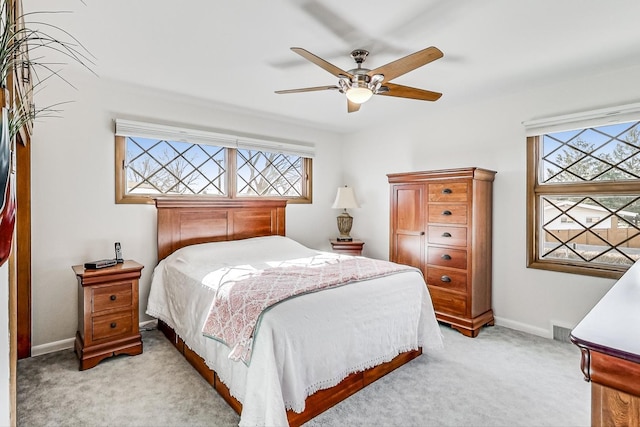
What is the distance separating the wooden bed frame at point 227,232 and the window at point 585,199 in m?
1.74

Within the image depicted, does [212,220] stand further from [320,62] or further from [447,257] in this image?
[447,257]

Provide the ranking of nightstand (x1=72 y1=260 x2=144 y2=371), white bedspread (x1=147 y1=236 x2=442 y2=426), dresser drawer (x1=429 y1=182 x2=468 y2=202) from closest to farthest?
white bedspread (x1=147 y1=236 x2=442 y2=426), nightstand (x1=72 y1=260 x2=144 y2=371), dresser drawer (x1=429 y1=182 x2=468 y2=202)

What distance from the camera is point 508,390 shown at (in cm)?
Result: 222

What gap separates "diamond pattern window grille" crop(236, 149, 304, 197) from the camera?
4.08 m

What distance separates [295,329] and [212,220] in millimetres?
2143

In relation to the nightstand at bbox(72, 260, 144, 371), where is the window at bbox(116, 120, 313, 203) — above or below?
above

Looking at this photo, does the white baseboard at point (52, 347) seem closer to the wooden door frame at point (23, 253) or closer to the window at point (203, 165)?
the wooden door frame at point (23, 253)

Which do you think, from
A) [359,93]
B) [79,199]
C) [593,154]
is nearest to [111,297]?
[79,199]

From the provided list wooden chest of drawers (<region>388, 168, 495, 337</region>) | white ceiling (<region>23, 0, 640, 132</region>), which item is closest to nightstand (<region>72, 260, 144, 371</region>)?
white ceiling (<region>23, 0, 640, 132</region>)

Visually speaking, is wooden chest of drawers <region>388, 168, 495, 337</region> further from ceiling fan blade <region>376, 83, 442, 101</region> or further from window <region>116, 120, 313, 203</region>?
window <region>116, 120, 313, 203</region>

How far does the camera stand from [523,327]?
3.28m

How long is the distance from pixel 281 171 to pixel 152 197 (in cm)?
167

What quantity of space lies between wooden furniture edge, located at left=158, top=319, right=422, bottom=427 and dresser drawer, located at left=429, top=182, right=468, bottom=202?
1490mm

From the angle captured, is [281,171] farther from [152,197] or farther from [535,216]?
[535,216]
